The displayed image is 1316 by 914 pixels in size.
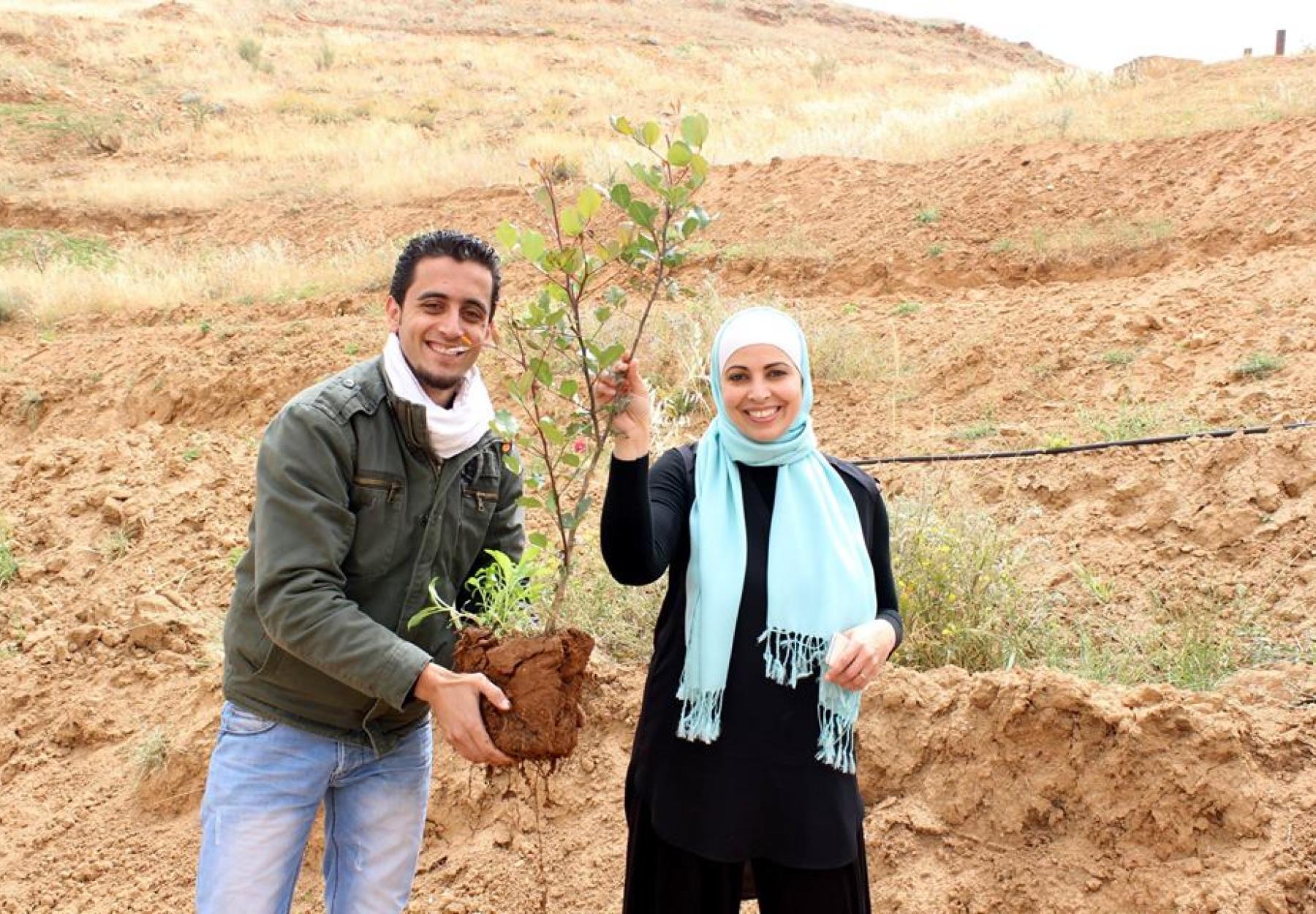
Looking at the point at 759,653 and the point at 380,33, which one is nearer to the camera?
the point at 759,653

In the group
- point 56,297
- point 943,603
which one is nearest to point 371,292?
point 56,297

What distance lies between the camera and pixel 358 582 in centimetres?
213

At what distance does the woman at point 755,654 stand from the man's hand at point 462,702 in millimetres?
340

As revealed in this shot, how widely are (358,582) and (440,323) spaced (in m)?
0.54

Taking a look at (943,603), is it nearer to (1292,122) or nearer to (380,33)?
(1292,122)

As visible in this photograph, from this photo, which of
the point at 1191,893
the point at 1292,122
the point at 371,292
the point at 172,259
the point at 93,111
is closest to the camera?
the point at 1191,893

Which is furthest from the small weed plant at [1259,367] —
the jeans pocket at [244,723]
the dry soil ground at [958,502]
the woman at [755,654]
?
the jeans pocket at [244,723]

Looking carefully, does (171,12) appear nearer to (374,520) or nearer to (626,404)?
(374,520)

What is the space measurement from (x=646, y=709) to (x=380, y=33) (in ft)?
106

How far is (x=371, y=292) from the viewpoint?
34.0ft

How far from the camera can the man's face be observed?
84.0 inches

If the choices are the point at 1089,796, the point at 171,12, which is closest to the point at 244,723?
the point at 1089,796

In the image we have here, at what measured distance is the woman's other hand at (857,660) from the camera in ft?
6.89

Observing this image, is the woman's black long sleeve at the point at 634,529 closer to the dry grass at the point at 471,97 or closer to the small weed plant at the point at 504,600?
the small weed plant at the point at 504,600
